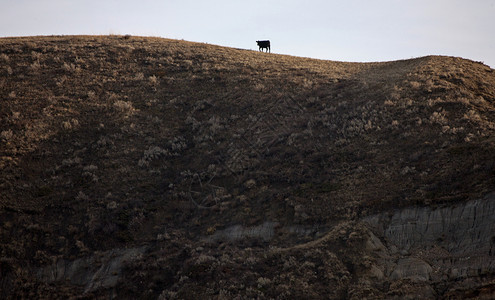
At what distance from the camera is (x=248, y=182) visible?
25.4 meters

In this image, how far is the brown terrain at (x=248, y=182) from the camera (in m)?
18.3

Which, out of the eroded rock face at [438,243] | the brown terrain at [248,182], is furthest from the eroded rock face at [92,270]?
the eroded rock face at [438,243]

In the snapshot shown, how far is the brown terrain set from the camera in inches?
720

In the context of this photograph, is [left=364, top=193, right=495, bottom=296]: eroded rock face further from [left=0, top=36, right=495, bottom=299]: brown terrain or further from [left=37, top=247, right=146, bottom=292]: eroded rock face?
[left=37, top=247, right=146, bottom=292]: eroded rock face

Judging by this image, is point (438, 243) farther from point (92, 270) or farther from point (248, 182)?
point (92, 270)

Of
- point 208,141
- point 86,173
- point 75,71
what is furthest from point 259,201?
point 75,71

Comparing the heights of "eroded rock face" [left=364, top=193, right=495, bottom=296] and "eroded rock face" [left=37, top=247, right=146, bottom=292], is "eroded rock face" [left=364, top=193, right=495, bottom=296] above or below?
above

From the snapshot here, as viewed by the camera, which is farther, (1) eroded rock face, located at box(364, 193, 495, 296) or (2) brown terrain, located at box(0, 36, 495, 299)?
(2) brown terrain, located at box(0, 36, 495, 299)

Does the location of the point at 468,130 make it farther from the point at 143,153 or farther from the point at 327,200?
the point at 143,153

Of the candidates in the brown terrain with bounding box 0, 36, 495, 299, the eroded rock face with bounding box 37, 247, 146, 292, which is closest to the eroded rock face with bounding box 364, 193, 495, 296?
the brown terrain with bounding box 0, 36, 495, 299

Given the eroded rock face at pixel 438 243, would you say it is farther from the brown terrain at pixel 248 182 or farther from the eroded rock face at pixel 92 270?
the eroded rock face at pixel 92 270

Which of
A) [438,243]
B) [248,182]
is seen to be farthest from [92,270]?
[438,243]

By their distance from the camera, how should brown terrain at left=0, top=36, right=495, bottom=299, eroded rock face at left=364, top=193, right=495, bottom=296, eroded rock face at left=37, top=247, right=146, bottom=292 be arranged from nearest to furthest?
eroded rock face at left=364, top=193, right=495, bottom=296, brown terrain at left=0, top=36, right=495, bottom=299, eroded rock face at left=37, top=247, right=146, bottom=292

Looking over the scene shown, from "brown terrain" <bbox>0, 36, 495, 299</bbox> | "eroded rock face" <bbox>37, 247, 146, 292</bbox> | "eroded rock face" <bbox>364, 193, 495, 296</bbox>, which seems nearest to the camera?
"eroded rock face" <bbox>364, 193, 495, 296</bbox>
